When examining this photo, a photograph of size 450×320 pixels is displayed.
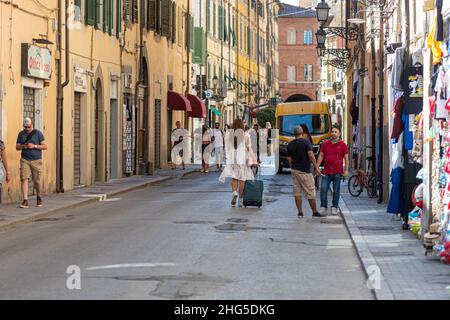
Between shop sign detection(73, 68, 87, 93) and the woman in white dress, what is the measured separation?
7.29 m

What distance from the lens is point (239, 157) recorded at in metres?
24.3

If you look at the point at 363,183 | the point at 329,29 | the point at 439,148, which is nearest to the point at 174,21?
the point at 329,29

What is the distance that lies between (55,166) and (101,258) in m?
14.6

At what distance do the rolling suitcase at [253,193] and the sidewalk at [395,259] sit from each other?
2077mm

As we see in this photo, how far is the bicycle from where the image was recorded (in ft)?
89.0

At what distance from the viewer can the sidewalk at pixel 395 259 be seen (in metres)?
11.2

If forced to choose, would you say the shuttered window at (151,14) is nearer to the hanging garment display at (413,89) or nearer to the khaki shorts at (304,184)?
the khaki shorts at (304,184)

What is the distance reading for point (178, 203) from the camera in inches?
987

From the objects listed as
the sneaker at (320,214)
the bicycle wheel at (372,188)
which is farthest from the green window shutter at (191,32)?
the sneaker at (320,214)

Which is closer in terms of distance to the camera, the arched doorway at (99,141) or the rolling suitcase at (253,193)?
the rolling suitcase at (253,193)

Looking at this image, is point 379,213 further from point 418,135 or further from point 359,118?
point 359,118
